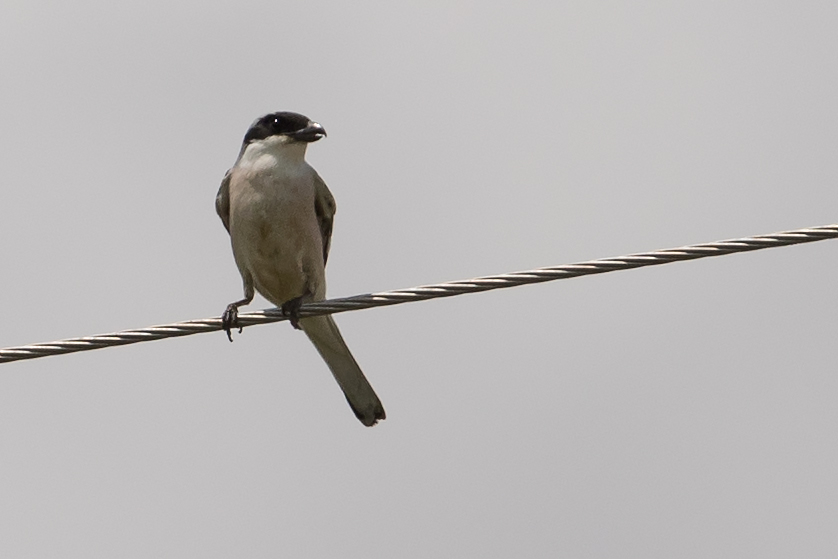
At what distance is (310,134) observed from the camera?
9648 millimetres

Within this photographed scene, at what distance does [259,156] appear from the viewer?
9711mm

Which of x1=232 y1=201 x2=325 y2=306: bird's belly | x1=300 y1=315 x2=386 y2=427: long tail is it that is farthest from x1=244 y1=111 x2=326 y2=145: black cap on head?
x1=300 y1=315 x2=386 y2=427: long tail

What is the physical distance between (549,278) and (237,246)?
132 inches

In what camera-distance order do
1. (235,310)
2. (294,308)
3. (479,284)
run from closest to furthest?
1. (479,284)
2. (294,308)
3. (235,310)

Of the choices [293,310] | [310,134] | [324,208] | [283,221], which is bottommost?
[293,310]

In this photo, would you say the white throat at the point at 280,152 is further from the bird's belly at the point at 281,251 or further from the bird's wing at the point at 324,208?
the bird's belly at the point at 281,251

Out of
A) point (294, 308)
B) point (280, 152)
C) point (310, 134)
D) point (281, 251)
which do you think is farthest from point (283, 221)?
point (294, 308)

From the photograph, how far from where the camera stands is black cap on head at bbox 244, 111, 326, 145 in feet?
31.7

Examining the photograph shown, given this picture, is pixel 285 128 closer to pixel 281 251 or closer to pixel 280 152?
pixel 280 152

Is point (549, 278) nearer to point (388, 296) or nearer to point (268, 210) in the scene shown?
point (388, 296)

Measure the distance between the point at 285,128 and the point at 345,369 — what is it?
1749mm

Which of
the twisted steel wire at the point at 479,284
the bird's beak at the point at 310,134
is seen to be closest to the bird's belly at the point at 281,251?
the bird's beak at the point at 310,134

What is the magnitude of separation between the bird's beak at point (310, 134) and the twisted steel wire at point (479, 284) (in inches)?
88.0

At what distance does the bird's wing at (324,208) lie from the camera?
9.77m
